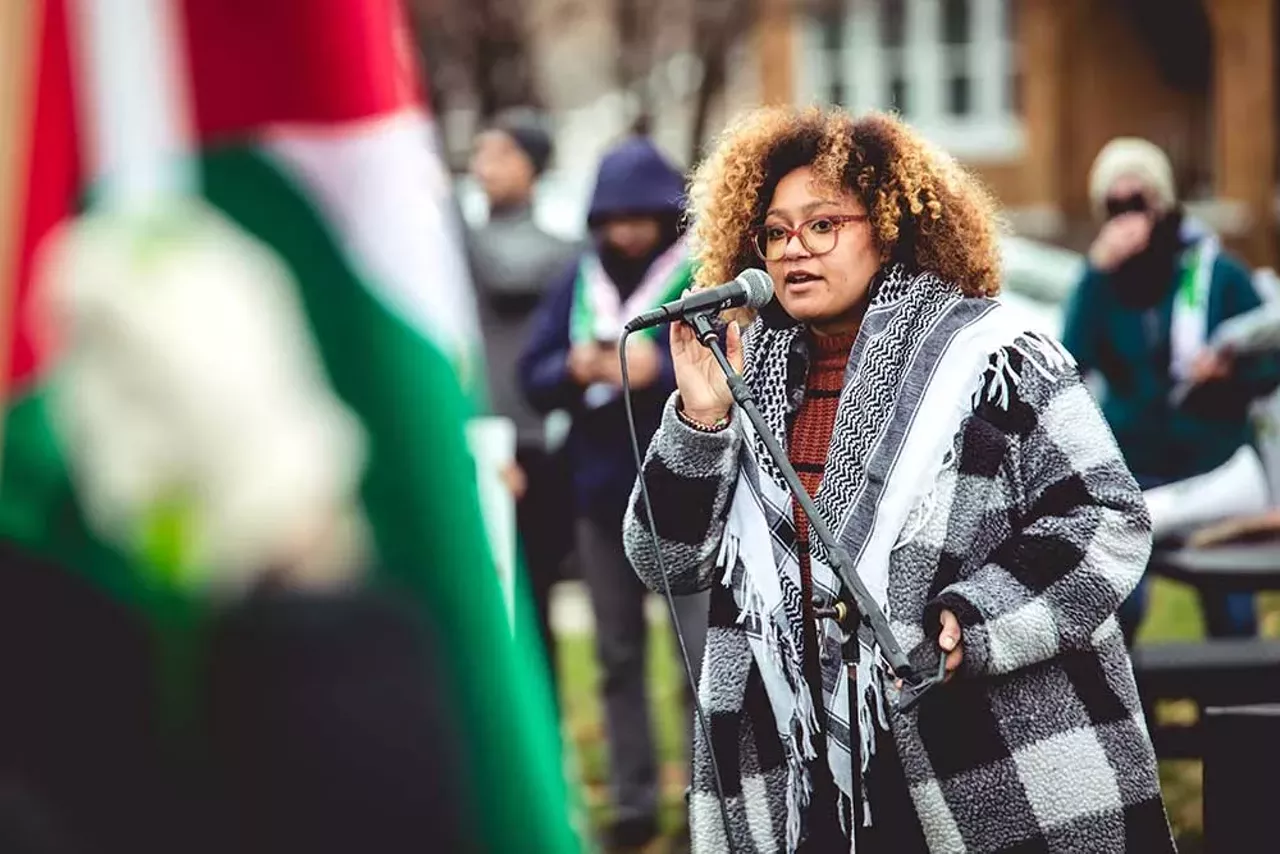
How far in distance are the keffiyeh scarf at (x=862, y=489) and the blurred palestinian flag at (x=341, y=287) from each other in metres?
1.88

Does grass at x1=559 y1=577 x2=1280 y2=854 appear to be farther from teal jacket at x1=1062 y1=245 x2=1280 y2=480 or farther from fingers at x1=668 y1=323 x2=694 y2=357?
fingers at x1=668 y1=323 x2=694 y2=357

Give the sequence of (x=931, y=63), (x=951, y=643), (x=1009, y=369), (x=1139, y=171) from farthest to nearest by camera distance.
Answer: (x=931, y=63) → (x=1139, y=171) → (x=1009, y=369) → (x=951, y=643)

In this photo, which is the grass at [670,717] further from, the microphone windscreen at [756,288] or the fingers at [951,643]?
the microphone windscreen at [756,288]

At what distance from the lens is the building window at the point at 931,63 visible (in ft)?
94.8

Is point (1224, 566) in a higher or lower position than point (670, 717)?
higher

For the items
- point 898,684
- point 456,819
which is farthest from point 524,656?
point 898,684

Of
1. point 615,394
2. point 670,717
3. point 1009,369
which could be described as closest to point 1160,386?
point 615,394

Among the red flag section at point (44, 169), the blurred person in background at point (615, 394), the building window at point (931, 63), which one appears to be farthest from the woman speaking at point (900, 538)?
the building window at point (931, 63)

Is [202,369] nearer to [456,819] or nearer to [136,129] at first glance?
[136,129]

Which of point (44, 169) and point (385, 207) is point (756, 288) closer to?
point (385, 207)

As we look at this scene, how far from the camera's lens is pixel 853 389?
347 cm

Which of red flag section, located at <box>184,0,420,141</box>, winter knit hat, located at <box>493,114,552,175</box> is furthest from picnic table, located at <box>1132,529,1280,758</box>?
red flag section, located at <box>184,0,420,141</box>

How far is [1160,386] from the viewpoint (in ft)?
A: 22.8

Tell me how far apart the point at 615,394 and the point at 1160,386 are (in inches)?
72.5
